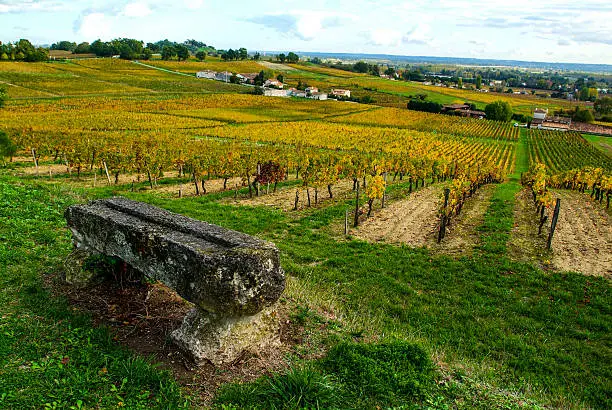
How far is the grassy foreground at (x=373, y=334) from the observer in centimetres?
622

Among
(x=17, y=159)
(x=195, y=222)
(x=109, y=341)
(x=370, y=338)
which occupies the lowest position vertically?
(x=17, y=159)

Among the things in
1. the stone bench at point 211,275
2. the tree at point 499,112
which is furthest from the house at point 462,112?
the stone bench at point 211,275

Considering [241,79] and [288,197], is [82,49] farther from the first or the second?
[288,197]

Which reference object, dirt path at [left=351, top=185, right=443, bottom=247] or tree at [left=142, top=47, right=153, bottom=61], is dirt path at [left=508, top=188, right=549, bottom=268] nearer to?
dirt path at [left=351, top=185, right=443, bottom=247]

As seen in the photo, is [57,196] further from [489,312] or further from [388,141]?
[388,141]

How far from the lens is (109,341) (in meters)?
7.12

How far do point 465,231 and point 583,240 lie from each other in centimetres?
534

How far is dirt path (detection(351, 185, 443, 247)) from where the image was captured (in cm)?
1923

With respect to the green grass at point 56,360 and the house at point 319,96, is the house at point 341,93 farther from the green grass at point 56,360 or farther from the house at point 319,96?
the green grass at point 56,360

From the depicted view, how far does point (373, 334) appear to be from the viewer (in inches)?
344

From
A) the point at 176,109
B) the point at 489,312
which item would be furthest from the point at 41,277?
the point at 176,109

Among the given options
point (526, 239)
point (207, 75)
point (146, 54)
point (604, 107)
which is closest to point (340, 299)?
point (526, 239)

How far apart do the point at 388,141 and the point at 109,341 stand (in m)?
57.8

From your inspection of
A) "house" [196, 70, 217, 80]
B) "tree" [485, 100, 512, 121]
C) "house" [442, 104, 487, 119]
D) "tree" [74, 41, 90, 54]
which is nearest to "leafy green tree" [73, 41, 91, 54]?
"tree" [74, 41, 90, 54]
